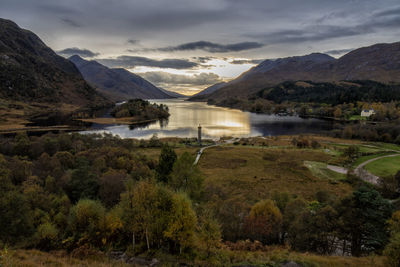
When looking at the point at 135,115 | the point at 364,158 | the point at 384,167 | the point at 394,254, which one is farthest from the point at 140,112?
the point at 394,254

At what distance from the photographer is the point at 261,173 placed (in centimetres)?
5538

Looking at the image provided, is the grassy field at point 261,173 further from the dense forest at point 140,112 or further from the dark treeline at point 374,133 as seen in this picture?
the dense forest at point 140,112

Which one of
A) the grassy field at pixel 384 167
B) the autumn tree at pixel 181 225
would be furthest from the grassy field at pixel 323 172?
the autumn tree at pixel 181 225

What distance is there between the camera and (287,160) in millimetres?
65688

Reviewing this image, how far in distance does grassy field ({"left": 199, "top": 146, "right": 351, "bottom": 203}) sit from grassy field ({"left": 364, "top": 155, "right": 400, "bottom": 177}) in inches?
410

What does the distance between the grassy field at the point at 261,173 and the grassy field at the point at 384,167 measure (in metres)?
10.4

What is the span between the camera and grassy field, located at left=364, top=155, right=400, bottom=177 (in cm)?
4888

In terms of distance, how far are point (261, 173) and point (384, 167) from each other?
2728 centimetres

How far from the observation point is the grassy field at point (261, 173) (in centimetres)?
Result: 4250

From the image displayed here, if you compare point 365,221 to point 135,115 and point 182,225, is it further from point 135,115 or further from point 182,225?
point 135,115

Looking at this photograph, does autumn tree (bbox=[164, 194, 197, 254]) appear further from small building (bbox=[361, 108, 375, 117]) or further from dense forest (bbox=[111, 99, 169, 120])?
small building (bbox=[361, 108, 375, 117])

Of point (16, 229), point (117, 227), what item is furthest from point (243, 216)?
point (16, 229)

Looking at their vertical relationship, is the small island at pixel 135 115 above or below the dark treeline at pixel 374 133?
above

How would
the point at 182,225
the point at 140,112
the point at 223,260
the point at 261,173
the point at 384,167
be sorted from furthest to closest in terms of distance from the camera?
1. the point at 140,112
2. the point at 261,173
3. the point at 384,167
4. the point at 182,225
5. the point at 223,260
